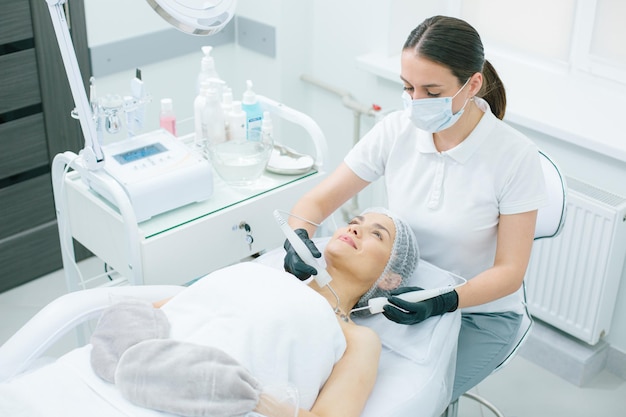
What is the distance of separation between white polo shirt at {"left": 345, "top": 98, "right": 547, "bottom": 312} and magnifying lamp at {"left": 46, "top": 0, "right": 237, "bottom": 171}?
0.47 m

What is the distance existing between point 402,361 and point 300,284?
27 cm

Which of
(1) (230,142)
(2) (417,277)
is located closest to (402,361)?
(2) (417,277)

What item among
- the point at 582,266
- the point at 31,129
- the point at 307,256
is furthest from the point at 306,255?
the point at 31,129

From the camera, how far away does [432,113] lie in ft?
5.61

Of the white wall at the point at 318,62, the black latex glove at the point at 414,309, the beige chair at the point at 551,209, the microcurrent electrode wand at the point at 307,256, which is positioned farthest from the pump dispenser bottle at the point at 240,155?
the white wall at the point at 318,62

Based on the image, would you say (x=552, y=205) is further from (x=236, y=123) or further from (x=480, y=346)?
(x=236, y=123)

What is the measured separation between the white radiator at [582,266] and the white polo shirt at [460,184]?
1.80ft

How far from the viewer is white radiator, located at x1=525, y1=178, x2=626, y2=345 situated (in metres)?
2.31

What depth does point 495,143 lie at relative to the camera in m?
1.77

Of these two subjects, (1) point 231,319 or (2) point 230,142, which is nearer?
(1) point 231,319

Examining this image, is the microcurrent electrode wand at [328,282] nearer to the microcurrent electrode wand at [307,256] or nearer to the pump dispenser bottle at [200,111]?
the microcurrent electrode wand at [307,256]

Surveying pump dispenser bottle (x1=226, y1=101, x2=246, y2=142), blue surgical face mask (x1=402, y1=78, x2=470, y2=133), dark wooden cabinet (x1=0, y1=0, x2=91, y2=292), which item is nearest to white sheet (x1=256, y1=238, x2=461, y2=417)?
blue surgical face mask (x1=402, y1=78, x2=470, y2=133)

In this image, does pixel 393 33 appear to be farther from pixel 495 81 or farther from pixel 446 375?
pixel 446 375

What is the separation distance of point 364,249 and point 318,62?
1.50 metres
